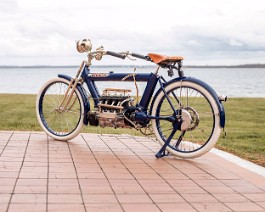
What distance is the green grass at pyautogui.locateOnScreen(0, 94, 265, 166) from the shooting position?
624cm

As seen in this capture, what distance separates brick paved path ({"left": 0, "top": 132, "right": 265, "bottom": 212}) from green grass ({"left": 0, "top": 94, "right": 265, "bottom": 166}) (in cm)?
85

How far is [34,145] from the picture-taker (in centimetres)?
567

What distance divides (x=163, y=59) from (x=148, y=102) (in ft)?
1.86

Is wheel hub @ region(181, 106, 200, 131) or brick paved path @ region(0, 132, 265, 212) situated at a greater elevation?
wheel hub @ region(181, 106, 200, 131)

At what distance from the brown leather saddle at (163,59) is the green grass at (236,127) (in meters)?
1.50

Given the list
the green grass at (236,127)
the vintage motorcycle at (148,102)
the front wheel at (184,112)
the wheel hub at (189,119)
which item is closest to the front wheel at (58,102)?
the vintage motorcycle at (148,102)

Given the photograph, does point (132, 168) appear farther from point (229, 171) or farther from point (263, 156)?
point (263, 156)

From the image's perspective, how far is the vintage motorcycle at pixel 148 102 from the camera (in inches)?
201

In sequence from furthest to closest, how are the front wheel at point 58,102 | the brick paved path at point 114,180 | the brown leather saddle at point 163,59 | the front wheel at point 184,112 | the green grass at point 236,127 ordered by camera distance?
1. the green grass at point 236,127
2. the front wheel at point 58,102
3. the brown leather saddle at point 163,59
4. the front wheel at point 184,112
5. the brick paved path at point 114,180

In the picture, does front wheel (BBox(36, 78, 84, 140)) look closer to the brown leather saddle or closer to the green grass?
the green grass

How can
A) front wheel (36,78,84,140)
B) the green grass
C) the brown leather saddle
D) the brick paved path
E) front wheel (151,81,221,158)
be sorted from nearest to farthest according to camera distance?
the brick paved path
front wheel (151,81,221,158)
the brown leather saddle
front wheel (36,78,84,140)
the green grass

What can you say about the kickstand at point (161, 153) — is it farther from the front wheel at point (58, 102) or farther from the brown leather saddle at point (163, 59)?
the front wheel at point (58, 102)

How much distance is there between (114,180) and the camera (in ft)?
13.7

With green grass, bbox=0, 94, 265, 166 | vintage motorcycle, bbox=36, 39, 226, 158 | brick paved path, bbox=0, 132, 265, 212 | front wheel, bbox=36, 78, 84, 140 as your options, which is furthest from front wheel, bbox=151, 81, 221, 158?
front wheel, bbox=36, 78, 84, 140
